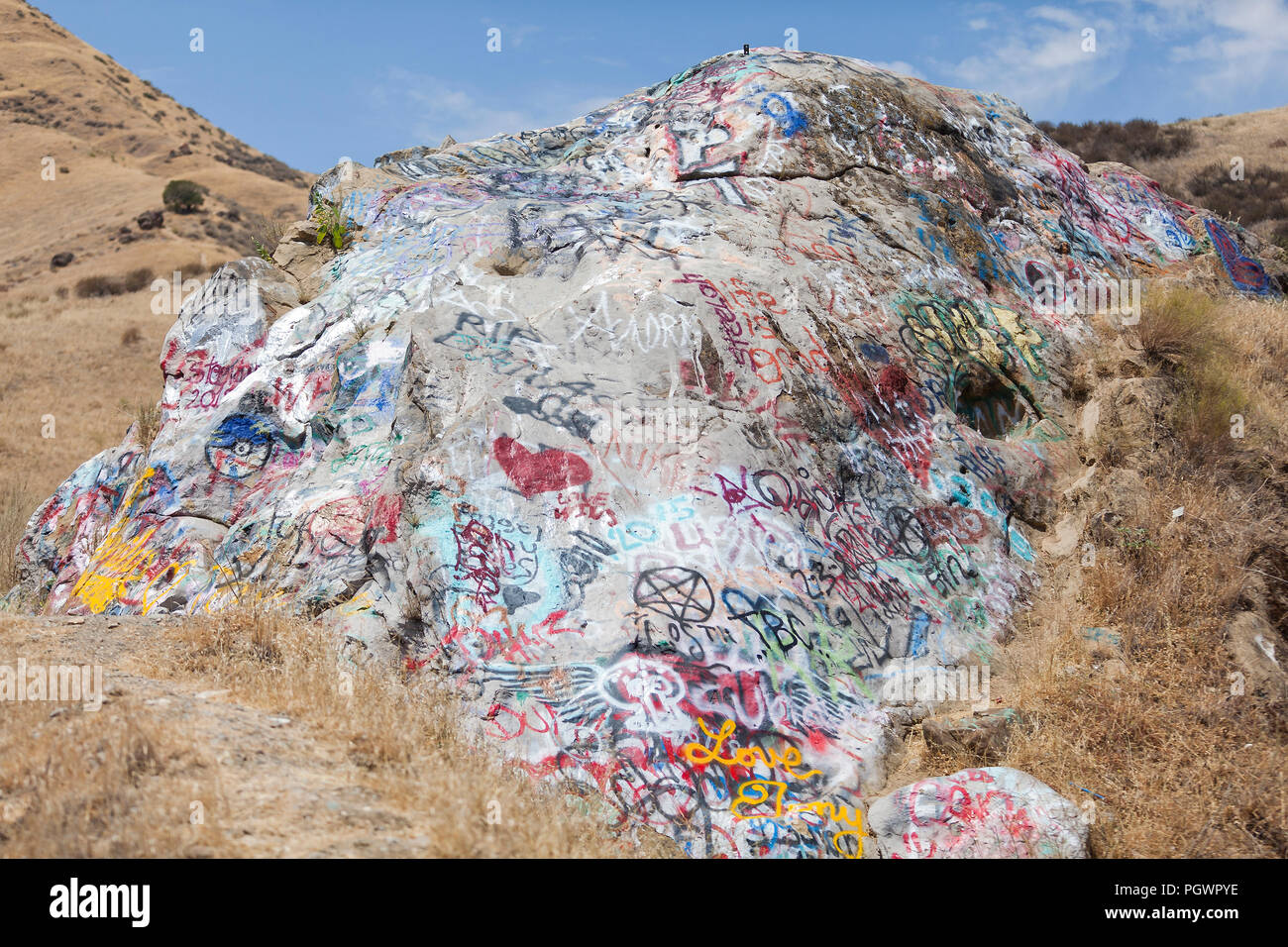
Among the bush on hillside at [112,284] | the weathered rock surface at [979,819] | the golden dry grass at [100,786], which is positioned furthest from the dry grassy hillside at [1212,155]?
the bush on hillside at [112,284]

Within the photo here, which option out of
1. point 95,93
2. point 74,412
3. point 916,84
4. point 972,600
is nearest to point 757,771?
point 972,600

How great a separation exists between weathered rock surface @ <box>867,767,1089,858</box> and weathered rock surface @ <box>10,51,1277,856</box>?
3cm

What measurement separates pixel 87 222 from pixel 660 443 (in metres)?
38.3

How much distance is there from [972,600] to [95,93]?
5818cm

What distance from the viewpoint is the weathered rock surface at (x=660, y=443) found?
4.71 meters

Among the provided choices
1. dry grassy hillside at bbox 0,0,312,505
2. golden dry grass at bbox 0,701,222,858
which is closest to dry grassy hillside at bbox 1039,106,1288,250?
dry grassy hillside at bbox 0,0,312,505

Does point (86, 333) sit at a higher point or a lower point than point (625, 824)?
higher

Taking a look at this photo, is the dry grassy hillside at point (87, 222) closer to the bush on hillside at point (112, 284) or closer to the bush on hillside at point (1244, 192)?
the bush on hillside at point (112, 284)

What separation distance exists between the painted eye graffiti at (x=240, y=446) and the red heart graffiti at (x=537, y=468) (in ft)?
9.11

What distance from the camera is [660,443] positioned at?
561 cm

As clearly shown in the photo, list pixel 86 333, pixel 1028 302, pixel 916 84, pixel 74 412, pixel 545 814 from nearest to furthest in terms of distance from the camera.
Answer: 1. pixel 545 814
2. pixel 1028 302
3. pixel 916 84
4. pixel 74 412
5. pixel 86 333

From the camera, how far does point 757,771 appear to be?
4.54 metres
